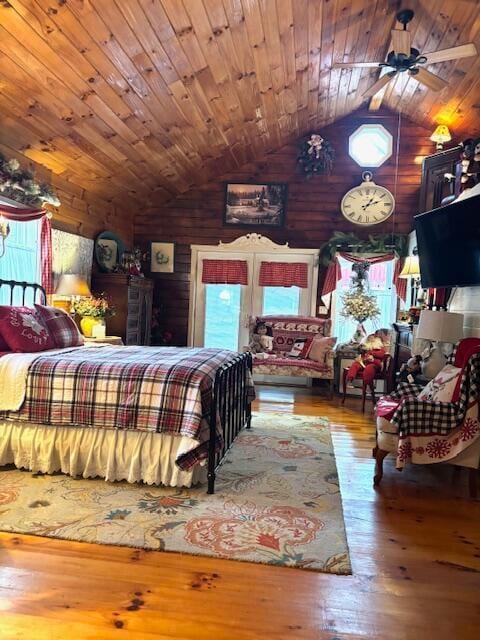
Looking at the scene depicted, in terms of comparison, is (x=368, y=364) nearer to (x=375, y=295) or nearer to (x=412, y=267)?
(x=412, y=267)

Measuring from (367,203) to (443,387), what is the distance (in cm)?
415

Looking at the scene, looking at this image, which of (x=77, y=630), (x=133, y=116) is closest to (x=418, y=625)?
(x=77, y=630)

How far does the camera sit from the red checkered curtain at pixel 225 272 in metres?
7.04

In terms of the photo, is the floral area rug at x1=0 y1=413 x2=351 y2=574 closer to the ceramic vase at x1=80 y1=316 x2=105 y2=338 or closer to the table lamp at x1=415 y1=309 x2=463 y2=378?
the table lamp at x1=415 y1=309 x2=463 y2=378

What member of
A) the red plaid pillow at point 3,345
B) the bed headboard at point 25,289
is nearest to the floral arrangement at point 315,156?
the bed headboard at point 25,289

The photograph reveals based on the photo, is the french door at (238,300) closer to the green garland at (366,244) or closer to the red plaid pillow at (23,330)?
the green garland at (366,244)

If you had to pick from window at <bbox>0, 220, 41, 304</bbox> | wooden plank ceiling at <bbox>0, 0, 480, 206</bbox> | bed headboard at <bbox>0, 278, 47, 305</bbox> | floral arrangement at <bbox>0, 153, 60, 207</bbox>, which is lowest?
bed headboard at <bbox>0, 278, 47, 305</bbox>

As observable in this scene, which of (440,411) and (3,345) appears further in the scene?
(3,345)

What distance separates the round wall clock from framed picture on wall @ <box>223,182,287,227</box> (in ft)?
3.08

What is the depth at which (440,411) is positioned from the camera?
2.99m

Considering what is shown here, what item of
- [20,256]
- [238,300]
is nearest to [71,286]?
[20,256]

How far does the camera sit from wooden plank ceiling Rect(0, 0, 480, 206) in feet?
10.5

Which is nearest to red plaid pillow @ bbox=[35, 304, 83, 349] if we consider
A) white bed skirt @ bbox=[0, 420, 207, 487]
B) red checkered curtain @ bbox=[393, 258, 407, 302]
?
white bed skirt @ bbox=[0, 420, 207, 487]

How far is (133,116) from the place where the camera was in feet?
14.5
